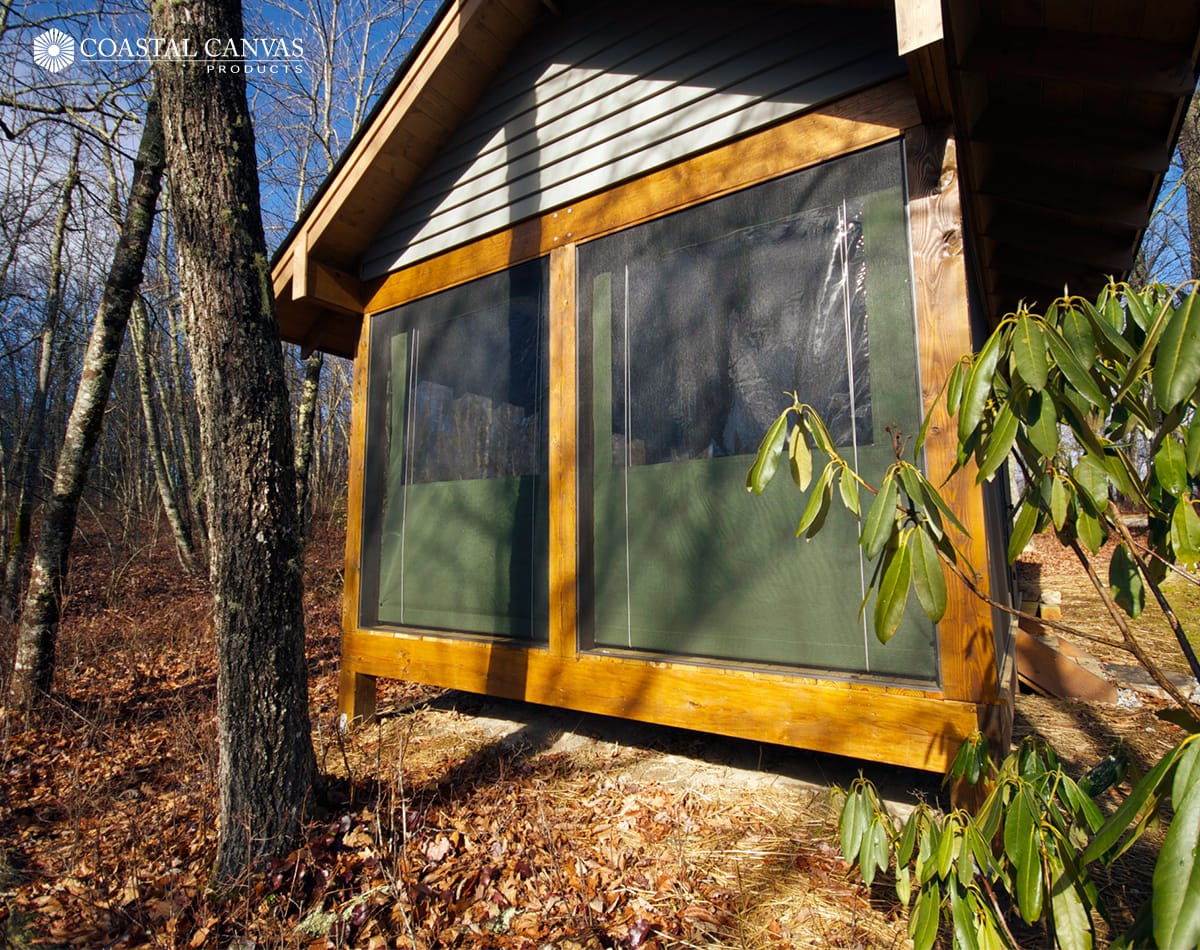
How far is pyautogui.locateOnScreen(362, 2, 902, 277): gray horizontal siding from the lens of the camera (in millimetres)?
2951

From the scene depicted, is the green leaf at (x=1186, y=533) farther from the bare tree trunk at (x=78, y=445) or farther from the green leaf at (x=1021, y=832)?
the bare tree trunk at (x=78, y=445)

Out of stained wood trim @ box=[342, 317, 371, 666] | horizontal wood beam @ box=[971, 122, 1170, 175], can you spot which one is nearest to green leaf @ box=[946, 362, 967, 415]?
horizontal wood beam @ box=[971, 122, 1170, 175]

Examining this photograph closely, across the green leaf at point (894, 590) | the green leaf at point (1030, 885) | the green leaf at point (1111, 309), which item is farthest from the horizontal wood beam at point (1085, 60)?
the green leaf at point (1030, 885)

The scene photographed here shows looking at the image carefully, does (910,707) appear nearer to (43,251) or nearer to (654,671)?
(654,671)

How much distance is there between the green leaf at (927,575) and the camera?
46.2 inches

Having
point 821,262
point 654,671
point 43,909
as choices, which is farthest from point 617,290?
point 43,909

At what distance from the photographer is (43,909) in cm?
246

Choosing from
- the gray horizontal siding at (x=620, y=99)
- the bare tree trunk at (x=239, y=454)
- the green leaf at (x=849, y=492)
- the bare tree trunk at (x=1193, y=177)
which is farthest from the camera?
the bare tree trunk at (x=1193, y=177)

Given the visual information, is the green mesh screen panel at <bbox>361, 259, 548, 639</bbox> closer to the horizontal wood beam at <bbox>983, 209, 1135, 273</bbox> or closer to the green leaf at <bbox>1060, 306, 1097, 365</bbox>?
the green leaf at <bbox>1060, 306, 1097, 365</bbox>

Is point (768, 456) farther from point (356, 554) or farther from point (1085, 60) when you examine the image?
point (356, 554)

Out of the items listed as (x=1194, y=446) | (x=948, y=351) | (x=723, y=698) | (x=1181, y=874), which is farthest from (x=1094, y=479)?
(x=723, y=698)

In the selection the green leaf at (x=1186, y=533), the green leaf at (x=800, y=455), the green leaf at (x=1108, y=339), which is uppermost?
the green leaf at (x=1108, y=339)

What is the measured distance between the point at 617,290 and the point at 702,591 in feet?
5.52

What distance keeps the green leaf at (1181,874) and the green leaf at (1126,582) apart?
24.8 inches
